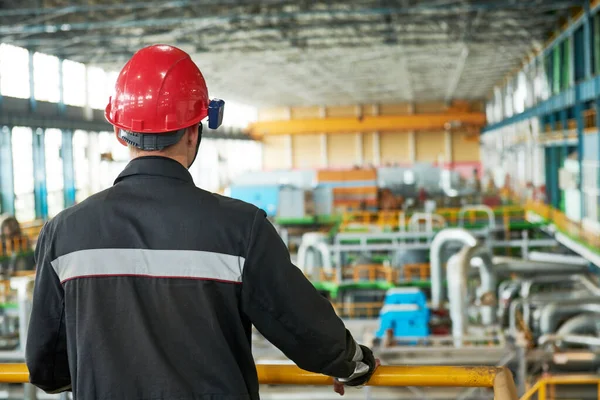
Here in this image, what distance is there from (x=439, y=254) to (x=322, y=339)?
13890 mm

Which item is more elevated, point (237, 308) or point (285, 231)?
point (237, 308)

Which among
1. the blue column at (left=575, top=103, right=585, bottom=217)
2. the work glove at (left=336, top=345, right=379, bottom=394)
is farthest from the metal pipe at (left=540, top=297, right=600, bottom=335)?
the work glove at (left=336, top=345, right=379, bottom=394)

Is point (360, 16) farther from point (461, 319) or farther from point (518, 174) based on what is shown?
point (461, 319)

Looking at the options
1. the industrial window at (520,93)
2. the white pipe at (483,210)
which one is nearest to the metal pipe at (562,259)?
the white pipe at (483,210)

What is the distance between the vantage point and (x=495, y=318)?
42.3ft

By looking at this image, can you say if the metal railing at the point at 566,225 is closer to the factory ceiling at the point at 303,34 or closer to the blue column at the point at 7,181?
the factory ceiling at the point at 303,34

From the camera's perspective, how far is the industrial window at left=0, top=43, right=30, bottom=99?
22219mm

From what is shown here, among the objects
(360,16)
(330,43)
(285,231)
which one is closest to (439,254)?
(285,231)

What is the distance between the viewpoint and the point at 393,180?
3183 centimetres

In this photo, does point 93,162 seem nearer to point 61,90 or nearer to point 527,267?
point 61,90

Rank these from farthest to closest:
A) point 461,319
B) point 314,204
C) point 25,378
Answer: point 314,204 < point 461,319 < point 25,378

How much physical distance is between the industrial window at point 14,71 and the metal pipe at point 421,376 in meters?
21.8

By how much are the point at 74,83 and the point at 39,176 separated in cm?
531

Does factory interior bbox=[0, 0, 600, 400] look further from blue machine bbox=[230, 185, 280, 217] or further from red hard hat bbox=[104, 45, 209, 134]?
red hard hat bbox=[104, 45, 209, 134]
